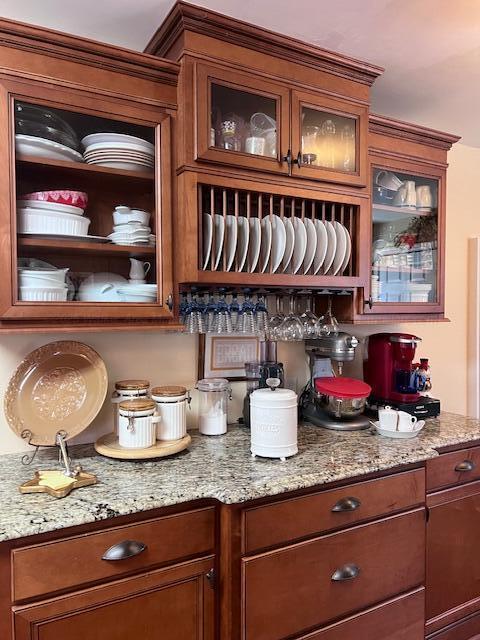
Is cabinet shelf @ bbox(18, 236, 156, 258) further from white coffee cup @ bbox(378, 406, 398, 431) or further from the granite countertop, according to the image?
white coffee cup @ bbox(378, 406, 398, 431)

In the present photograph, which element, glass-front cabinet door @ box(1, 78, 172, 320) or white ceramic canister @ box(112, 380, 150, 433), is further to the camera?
white ceramic canister @ box(112, 380, 150, 433)

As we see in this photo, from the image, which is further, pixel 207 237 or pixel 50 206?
pixel 207 237

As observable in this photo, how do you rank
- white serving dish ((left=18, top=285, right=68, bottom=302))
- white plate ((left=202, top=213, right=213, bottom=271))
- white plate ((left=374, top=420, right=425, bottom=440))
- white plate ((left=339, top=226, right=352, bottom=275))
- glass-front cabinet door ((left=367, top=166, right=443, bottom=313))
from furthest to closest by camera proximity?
glass-front cabinet door ((left=367, top=166, right=443, bottom=313)) < white plate ((left=339, top=226, right=352, bottom=275)) < white plate ((left=374, top=420, right=425, bottom=440)) < white plate ((left=202, top=213, right=213, bottom=271)) < white serving dish ((left=18, top=285, right=68, bottom=302))

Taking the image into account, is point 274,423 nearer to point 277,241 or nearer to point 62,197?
point 277,241

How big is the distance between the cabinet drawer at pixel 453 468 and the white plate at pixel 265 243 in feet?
3.30

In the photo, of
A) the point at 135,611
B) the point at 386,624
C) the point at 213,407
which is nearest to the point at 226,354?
the point at 213,407

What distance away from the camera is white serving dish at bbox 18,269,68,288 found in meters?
1.47

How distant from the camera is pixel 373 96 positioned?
2.35m

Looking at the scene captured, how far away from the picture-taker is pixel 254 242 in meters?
1.82

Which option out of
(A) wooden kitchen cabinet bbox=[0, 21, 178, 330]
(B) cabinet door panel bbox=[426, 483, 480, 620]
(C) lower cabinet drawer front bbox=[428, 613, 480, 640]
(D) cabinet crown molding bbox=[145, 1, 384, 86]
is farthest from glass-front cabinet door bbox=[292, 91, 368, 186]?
(C) lower cabinet drawer front bbox=[428, 613, 480, 640]

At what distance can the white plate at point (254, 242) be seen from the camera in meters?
1.82

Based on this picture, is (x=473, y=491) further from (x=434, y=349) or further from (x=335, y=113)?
(x=335, y=113)

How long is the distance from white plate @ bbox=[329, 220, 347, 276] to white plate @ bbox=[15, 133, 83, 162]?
1050 millimetres

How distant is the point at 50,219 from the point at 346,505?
1.35m
